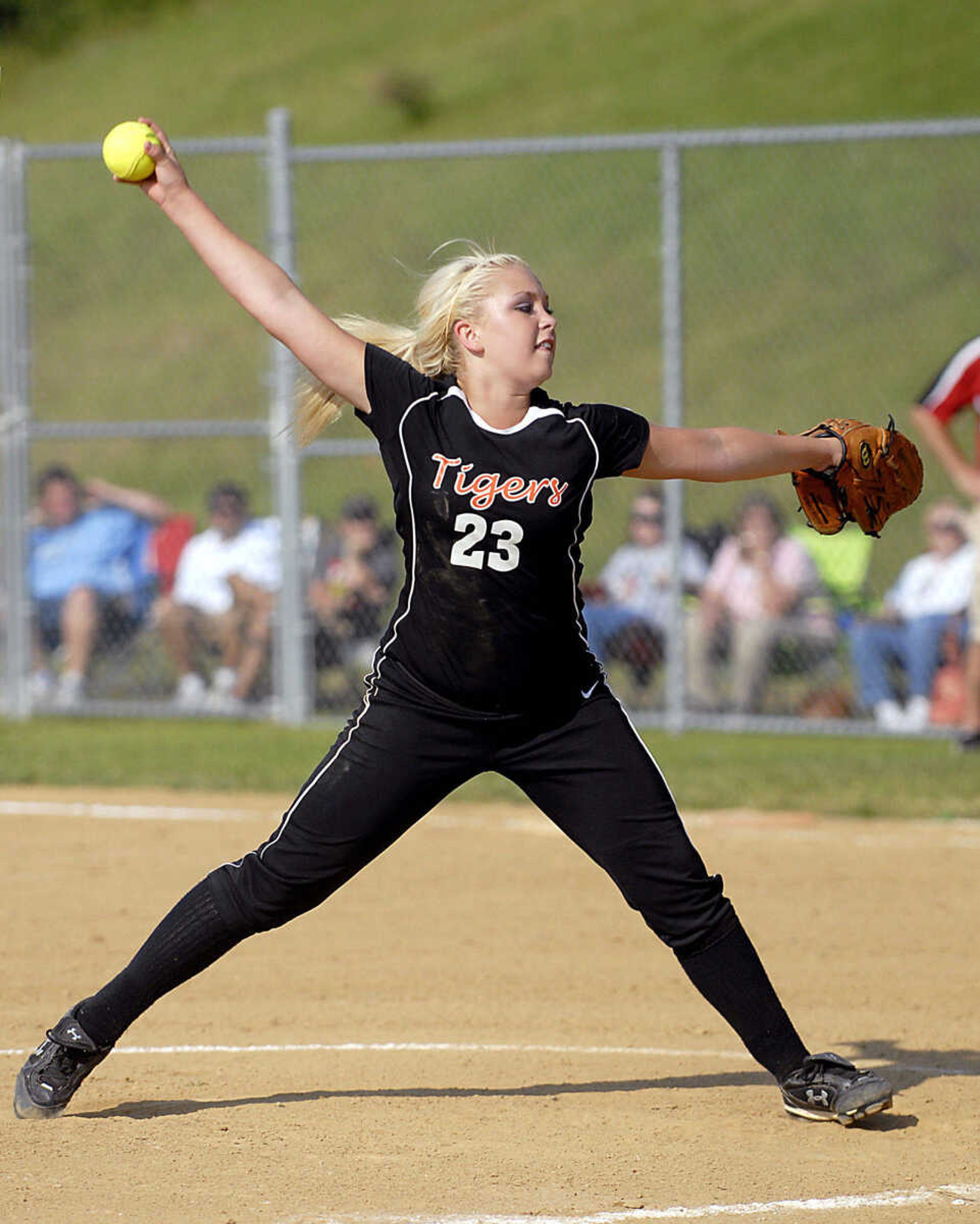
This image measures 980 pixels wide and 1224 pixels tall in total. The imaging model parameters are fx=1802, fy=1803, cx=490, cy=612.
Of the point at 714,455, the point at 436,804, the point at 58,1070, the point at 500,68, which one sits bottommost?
the point at 58,1070

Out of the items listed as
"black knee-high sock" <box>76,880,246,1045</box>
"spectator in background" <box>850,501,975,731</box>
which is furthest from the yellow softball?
"spectator in background" <box>850,501,975,731</box>

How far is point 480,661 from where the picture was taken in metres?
3.92

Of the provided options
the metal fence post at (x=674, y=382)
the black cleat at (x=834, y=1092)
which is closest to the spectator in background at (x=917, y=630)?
the metal fence post at (x=674, y=382)

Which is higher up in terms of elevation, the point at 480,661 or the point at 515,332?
the point at 515,332

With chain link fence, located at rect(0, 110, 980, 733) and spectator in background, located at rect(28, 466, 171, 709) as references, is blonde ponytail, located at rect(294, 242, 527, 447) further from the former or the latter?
spectator in background, located at rect(28, 466, 171, 709)

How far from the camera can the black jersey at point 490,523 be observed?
12.6ft

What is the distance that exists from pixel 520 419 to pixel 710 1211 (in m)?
1.68

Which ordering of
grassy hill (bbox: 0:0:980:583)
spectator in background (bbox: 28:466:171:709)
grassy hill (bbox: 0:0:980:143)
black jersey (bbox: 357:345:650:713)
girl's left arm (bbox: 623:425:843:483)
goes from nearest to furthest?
black jersey (bbox: 357:345:650:713) → girl's left arm (bbox: 623:425:843:483) → spectator in background (bbox: 28:466:171:709) → grassy hill (bbox: 0:0:980:583) → grassy hill (bbox: 0:0:980:143)

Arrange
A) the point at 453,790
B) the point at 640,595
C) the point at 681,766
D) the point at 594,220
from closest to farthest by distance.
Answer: the point at 453,790 → the point at 681,766 → the point at 640,595 → the point at 594,220

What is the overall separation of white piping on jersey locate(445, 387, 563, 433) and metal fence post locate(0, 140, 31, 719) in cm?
757

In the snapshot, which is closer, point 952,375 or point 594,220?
Result: point 952,375

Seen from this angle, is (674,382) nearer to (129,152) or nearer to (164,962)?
(129,152)

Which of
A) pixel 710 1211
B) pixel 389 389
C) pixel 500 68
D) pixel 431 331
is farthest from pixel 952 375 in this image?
pixel 500 68

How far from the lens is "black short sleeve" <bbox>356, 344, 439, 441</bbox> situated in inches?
154
